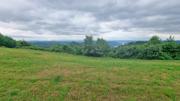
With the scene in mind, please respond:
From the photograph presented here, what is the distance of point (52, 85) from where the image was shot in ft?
24.4

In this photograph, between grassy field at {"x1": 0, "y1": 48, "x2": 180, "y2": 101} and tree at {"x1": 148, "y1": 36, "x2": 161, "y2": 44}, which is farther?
tree at {"x1": 148, "y1": 36, "x2": 161, "y2": 44}

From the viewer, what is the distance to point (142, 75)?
9.05m

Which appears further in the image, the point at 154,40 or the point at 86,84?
the point at 154,40

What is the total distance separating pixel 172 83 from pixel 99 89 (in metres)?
3.46

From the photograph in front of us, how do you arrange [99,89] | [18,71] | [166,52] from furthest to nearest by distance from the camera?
[166,52]
[18,71]
[99,89]

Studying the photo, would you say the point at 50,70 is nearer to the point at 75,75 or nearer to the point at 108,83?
the point at 75,75

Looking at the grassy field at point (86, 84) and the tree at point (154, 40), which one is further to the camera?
the tree at point (154, 40)

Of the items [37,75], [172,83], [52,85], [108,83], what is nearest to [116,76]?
[108,83]

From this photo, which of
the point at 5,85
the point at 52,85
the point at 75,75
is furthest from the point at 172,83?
the point at 5,85

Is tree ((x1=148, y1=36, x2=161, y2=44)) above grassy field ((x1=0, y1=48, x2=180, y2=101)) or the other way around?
above

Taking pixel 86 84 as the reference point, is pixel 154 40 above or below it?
above

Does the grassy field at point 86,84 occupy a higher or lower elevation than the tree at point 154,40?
lower

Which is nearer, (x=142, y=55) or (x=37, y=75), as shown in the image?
(x=37, y=75)

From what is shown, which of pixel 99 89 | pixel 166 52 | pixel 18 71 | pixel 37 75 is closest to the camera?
pixel 99 89
